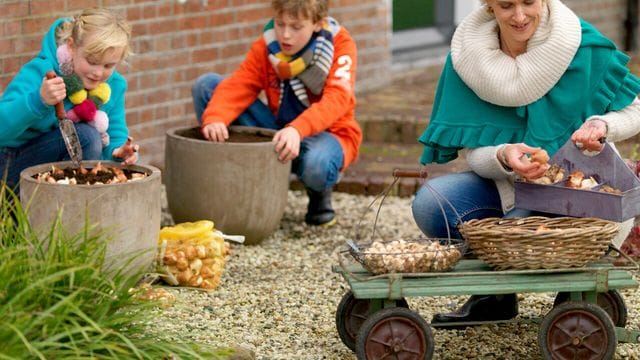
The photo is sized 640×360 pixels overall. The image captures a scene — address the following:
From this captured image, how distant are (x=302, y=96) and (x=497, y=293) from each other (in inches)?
86.8

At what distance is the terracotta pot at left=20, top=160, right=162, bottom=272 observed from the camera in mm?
4496

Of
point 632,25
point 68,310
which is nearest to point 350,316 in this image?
point 68,310

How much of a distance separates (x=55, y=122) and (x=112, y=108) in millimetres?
246

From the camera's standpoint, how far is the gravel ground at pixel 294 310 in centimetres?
440

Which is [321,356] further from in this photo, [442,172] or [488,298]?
[442,172]

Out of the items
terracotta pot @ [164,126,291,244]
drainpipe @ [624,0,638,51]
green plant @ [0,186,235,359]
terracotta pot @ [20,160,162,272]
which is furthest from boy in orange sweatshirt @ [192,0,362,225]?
drainpipe @ [624,0,638,51]

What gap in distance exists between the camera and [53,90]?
15.5 ft

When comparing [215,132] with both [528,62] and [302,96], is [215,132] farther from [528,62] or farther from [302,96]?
[528,62]

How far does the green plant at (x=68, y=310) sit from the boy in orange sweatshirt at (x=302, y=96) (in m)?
1.96

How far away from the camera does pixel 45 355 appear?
11.1 feet

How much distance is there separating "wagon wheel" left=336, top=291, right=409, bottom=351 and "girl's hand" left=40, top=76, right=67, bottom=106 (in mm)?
1319

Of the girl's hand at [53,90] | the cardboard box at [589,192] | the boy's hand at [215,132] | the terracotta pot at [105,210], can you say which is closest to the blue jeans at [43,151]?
the girl's hand at [53,90]

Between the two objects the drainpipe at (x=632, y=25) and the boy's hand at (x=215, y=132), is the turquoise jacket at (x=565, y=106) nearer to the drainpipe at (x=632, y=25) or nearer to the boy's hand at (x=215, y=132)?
the boy's hand at (x=215, y=132)

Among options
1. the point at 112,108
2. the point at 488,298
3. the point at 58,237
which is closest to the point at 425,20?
the point at 112,108
